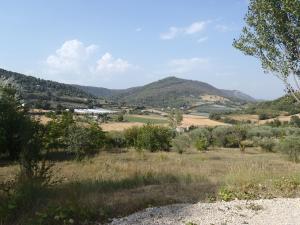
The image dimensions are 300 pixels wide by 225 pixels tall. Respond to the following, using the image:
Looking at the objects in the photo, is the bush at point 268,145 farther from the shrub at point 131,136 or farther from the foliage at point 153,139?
the shrub at point 131,136

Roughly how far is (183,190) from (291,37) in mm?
8976

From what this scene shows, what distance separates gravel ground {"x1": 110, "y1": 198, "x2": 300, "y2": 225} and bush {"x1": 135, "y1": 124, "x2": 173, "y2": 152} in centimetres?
2963

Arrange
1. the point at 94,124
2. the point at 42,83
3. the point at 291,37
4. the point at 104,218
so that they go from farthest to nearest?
1. the point at 42,83
2. the point at 94,124
3. the point at 291,37
4. the point at 104,218

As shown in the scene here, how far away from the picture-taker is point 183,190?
1009 cm

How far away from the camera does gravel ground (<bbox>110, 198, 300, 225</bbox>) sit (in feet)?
23.0

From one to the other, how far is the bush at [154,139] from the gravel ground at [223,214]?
2963cm

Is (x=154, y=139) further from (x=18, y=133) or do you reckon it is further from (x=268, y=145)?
(x=18, y=133)

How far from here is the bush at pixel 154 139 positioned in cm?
3803

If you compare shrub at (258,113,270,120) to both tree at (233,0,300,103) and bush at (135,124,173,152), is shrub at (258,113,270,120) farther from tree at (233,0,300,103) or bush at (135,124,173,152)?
tree at (233,0,300,103)

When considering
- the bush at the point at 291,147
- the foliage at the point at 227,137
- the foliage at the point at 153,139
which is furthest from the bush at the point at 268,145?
the foliage at the point at 153,139

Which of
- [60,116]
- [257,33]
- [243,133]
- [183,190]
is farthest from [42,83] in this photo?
[183,190]

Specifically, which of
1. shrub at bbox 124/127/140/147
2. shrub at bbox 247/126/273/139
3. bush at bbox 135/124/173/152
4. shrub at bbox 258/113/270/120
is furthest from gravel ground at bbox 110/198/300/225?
shrub at bbox 258/113/270/120

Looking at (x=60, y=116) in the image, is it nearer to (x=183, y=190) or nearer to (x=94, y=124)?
(x=94, y=124)

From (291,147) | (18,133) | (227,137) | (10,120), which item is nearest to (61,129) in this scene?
(10,120)
